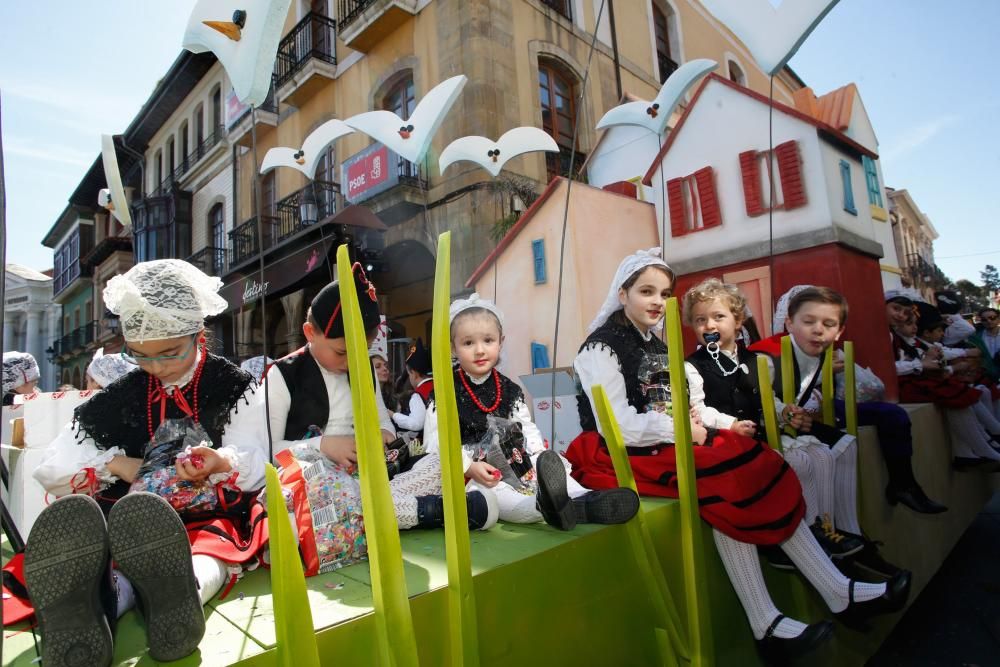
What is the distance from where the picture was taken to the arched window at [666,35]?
11.4 metres

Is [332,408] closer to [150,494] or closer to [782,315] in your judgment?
[150,494]

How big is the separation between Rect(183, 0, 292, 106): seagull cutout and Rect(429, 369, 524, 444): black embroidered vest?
48.6 inches

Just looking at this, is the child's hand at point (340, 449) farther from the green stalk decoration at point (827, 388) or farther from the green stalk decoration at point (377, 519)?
the green stalk decoration at point (827, 388)

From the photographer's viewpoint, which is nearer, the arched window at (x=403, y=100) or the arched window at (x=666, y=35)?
the arched window at (x=403, y=100)

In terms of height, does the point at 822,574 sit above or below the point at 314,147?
below

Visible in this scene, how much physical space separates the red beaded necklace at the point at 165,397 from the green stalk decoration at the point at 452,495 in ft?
3.08

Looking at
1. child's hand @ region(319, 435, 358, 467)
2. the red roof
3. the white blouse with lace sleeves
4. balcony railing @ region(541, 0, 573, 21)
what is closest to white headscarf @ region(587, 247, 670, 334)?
the white blouse with lace sleeves

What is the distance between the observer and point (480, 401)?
230 centimetres

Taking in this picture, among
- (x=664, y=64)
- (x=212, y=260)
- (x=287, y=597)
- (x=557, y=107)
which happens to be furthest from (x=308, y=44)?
(x=287, y=597)

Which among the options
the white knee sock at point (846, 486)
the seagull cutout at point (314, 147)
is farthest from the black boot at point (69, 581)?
the seagull cutout at point (314, 147)

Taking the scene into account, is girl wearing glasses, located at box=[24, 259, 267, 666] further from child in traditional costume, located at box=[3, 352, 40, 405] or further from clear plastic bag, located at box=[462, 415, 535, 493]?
child in traditional costume, located at box=[3, 352, 40, 405]

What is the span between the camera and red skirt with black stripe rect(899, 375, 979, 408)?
3.78m

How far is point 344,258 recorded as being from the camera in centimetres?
105

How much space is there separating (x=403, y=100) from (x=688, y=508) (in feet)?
28.2
